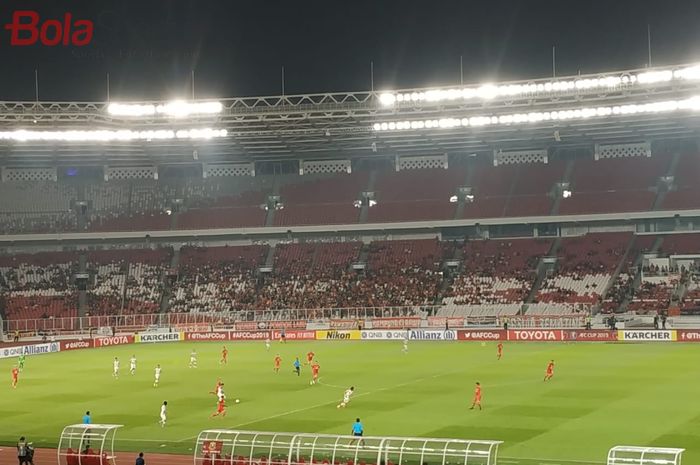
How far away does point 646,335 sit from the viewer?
2768 inches

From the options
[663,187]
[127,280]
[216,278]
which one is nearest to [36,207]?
[127,280]

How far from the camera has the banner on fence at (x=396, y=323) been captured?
82.5 metres

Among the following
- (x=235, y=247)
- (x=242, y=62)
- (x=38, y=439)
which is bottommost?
(x=38, y=439)

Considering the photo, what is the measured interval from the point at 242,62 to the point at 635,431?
2038 inches

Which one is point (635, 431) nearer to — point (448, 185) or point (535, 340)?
point (535, 340)

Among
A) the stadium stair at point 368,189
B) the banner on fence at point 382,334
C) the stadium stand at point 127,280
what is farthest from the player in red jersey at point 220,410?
the stadium stair at point 368,189

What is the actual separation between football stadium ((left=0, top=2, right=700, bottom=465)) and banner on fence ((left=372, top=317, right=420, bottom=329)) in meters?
0.25

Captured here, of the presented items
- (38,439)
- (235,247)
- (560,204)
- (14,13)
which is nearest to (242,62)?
(14,13)

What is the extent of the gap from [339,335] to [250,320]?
9.55 metres

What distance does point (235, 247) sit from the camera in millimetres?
99000

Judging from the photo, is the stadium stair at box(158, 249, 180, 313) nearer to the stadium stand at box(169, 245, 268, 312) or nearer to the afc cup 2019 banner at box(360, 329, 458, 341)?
the stadium stand at box(169, 245, 268, 312)

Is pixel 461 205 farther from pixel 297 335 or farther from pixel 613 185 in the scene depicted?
pixel 297 335

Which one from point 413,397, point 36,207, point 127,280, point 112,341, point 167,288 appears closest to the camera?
point 413,397

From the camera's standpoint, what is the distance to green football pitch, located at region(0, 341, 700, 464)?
1371 inches
